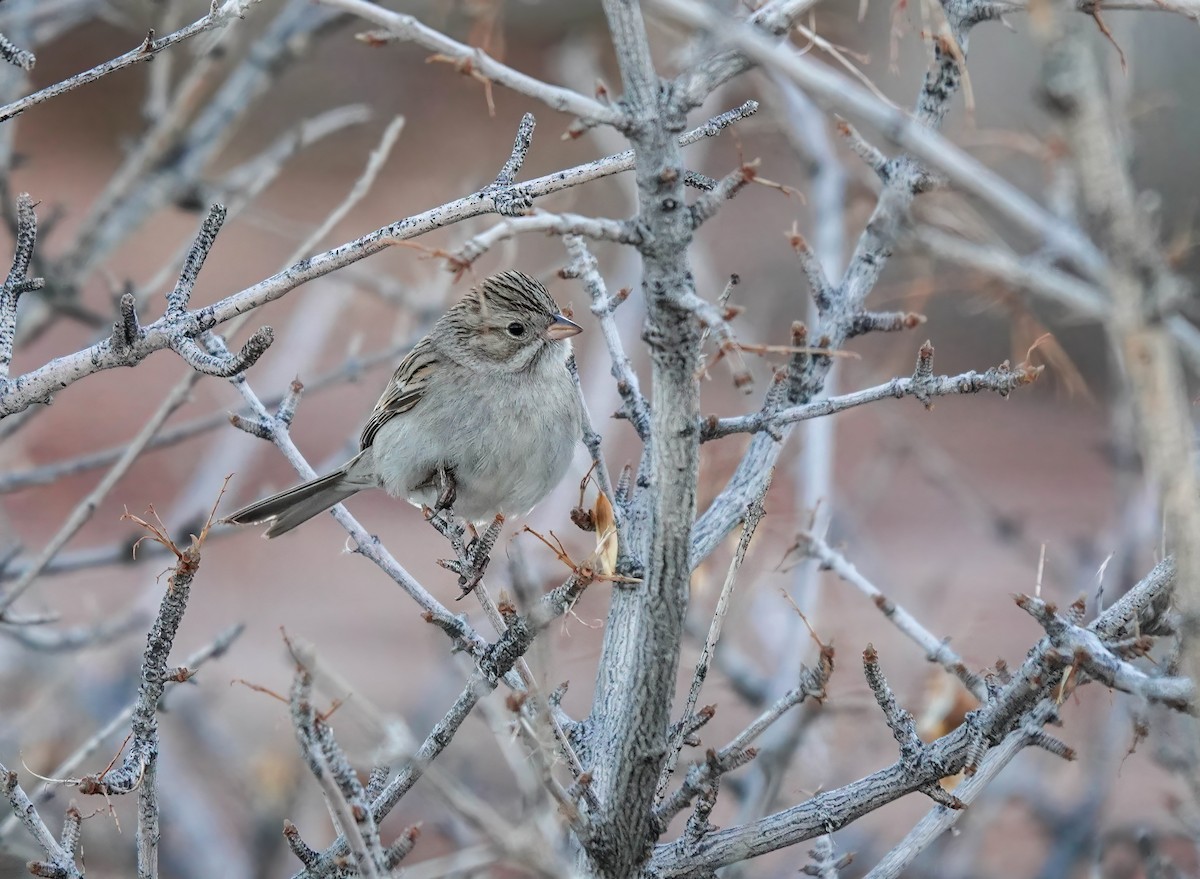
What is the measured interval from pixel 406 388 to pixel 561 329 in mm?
849

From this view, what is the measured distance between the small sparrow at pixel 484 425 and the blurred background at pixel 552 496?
235mm

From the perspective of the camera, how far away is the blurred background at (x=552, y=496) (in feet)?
14.8

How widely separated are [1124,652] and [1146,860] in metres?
1.14

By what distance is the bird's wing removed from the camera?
500 cm

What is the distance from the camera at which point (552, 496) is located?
625 centimetres

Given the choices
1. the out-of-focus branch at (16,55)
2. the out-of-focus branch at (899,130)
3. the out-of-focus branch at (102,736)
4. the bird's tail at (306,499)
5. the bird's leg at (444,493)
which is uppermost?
the bird's tail at (306,499)

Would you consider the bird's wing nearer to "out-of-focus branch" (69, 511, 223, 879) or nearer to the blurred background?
the blurred background

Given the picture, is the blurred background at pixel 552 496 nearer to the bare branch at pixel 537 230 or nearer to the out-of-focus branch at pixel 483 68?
the bare branch at pixel 537 230

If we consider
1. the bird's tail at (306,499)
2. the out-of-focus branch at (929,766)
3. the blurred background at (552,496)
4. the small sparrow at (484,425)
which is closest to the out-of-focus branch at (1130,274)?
the blurred background at (552,496)

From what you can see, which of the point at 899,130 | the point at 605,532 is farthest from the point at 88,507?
the point at 899,130

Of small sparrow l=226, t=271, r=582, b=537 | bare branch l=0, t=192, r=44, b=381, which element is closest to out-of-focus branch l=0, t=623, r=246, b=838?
bare branch l=0, t=192, r=44, b=381

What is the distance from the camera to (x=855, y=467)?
54.2 ft

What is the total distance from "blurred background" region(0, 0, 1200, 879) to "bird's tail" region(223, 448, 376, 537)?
0.31m

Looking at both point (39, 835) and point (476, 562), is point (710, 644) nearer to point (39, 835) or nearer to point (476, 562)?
point (476, 562)
